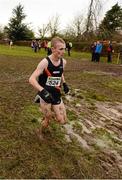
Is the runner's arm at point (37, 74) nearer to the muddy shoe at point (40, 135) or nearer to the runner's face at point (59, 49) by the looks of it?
the runner's face at point (59, 49)

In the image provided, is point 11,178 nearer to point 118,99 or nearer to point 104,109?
point 104,109

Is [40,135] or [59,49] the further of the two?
[40,135]

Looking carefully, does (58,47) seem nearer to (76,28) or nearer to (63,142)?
(63,142)

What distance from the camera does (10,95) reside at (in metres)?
10.4

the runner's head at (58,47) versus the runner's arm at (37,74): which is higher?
the runner's head at (58,47)

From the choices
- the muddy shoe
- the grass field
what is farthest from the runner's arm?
the muddy shoe

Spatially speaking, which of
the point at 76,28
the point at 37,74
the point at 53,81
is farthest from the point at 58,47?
the point at 76,28

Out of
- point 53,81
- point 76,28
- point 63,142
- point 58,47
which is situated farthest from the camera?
point 76,28

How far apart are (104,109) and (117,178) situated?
447 centimetres

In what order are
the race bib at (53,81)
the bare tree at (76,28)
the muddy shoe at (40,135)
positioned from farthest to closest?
the bare tree at (76,28) → the muddy shoe at (40,135) → the race bib at (53,81)

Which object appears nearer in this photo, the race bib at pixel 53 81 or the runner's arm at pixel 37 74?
the runner's arm at pixel 37 74

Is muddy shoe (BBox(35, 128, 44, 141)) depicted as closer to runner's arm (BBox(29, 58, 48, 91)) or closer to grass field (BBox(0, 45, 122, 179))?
grass field (BBox(0, 45, 122, 179))

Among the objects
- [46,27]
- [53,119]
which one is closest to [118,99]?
[53,119]

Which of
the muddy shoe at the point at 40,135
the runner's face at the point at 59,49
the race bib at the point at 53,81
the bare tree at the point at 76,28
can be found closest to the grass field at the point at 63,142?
the muddy shoe at the point at 40,135
